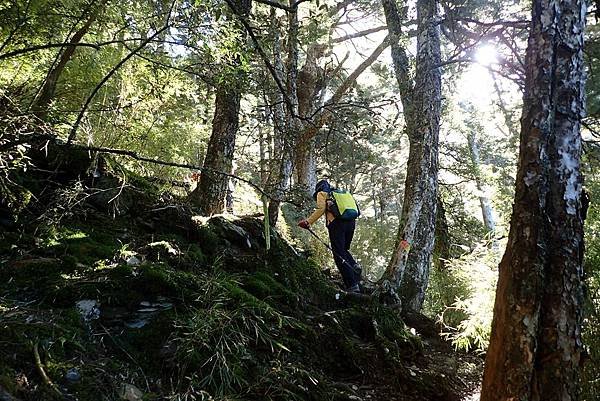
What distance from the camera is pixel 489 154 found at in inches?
909

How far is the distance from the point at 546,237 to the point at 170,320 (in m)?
2.59

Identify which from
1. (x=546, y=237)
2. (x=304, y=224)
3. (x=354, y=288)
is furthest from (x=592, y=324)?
(x=304, y=224)

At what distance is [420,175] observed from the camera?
7.04 meters

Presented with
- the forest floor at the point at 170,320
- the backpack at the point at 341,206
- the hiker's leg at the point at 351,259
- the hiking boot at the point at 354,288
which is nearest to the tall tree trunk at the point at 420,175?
the hiker's leg at the point at 351,259

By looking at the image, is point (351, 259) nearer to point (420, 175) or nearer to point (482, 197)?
point (420, 175)

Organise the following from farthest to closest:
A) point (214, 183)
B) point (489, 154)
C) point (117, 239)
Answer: point (489, 154)
point (214, 183)
point (117, 239)

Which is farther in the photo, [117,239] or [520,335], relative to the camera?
[117,239]

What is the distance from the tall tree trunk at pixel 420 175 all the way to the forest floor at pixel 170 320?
1.83 metres

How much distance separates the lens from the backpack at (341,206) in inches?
254

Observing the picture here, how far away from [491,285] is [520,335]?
2.78 meters

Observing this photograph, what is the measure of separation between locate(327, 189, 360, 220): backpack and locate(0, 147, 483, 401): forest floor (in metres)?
1.40

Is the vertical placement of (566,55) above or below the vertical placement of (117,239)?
above

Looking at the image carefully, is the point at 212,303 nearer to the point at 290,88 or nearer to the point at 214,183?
the point at 214,183

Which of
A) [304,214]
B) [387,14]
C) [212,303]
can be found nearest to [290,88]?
[387,14]
